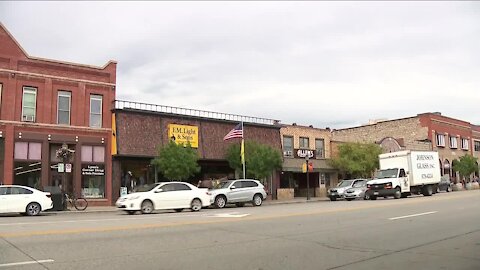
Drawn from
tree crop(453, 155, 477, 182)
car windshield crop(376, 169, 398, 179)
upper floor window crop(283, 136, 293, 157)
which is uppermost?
upper floor window crop(283, 136, 293, 157)

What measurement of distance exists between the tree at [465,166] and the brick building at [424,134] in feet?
4.79

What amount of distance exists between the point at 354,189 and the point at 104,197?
695 inches

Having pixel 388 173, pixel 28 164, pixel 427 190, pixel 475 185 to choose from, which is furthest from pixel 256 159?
pixel 475 185

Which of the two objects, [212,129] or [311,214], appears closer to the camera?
[311,214]

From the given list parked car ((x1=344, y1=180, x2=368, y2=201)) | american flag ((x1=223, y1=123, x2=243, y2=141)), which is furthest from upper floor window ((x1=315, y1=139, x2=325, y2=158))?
american flag ((x1=223, y1=123, x2=243, y2=141))

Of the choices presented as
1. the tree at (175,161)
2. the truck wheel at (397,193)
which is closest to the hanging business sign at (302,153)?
the truck wheel at (397,193)

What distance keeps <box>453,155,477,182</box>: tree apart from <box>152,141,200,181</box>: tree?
141 ft

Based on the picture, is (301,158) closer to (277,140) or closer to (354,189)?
(277,140)

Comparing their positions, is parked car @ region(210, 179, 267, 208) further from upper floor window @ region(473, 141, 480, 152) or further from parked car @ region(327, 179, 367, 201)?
upper floor window @ region(473, 141, 480, 152)

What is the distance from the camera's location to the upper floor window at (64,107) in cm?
2941

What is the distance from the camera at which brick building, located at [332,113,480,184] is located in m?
57.6

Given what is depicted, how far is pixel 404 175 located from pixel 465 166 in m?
31.2

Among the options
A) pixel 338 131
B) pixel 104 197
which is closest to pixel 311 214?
pixel 104 197

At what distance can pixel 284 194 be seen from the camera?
3834 centimetres
